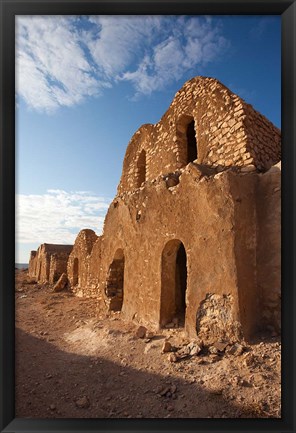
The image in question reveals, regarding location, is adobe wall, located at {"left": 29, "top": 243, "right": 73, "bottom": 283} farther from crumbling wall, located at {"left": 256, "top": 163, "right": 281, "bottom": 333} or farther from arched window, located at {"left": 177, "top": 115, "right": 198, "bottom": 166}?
crumbling wall, located at {"left": 256, "top": 163, "right": 281, "bottom": 333}

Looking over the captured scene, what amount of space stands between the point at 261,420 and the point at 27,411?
265 cm

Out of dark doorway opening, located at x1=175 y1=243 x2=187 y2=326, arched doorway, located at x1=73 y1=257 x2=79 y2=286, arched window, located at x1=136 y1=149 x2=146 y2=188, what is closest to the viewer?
dark doorway opening, located at x1=175 y1=243 x2=187 y2=326

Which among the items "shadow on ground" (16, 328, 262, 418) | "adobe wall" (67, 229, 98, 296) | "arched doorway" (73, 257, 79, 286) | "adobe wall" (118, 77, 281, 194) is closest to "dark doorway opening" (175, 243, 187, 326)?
"shadow on ground" (16, 328, 262, 418)

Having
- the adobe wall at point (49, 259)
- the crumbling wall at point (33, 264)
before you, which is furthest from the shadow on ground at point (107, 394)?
A: the crumbling wall at point (33, 264)

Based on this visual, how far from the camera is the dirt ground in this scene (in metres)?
3.16

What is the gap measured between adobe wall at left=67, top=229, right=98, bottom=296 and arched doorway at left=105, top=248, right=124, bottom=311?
3490 mm

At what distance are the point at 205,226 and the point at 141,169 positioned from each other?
5.48 meters

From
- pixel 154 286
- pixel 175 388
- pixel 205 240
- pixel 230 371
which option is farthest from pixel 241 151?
pixel 175 388

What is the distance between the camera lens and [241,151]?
201 inches

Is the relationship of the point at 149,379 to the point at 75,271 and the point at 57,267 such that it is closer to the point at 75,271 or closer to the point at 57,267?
the point at 75,271

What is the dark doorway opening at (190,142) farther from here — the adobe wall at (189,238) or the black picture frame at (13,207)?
the black picture frame at (13,207)

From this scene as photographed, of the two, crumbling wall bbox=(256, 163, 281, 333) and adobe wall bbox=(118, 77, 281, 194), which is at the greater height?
adobe wall bbox=(118, 77, 281, 194)

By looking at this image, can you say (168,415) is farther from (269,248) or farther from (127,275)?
(127,275)

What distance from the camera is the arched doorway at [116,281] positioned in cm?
760
